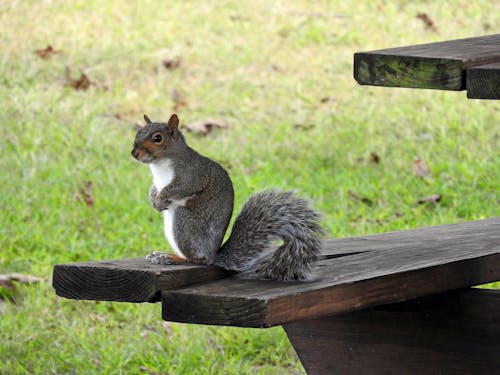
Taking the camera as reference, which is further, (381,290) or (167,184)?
(167,184)

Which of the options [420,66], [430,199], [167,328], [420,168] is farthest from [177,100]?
[420,66]

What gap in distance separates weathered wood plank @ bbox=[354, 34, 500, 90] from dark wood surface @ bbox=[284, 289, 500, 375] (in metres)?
0.55

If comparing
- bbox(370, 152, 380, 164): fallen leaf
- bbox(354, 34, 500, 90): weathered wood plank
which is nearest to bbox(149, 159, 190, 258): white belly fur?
bbox(354, 34, 500, 90): weathered wood plank

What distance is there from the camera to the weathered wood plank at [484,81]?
2.04 meters

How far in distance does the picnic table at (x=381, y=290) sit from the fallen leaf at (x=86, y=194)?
2459 millimetres

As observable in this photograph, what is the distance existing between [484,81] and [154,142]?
707mm

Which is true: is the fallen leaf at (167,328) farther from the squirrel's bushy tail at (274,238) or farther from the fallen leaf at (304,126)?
the fallen leaf at (304,126)

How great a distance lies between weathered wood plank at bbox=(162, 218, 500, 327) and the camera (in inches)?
75.2

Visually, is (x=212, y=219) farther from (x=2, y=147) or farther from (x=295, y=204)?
(x=2, y=147)

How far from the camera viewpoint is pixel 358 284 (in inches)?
82.5

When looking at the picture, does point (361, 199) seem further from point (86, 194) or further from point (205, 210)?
point (205, 210)

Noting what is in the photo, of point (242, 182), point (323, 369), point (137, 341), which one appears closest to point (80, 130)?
point (242, 182)

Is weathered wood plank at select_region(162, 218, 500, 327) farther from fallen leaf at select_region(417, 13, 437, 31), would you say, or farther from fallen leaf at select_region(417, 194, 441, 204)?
fallen leaf at select_region(417, 13, 437, 31)

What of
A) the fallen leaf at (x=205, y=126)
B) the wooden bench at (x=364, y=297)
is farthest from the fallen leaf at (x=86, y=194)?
the wooden bench at (x=364, y=297)
